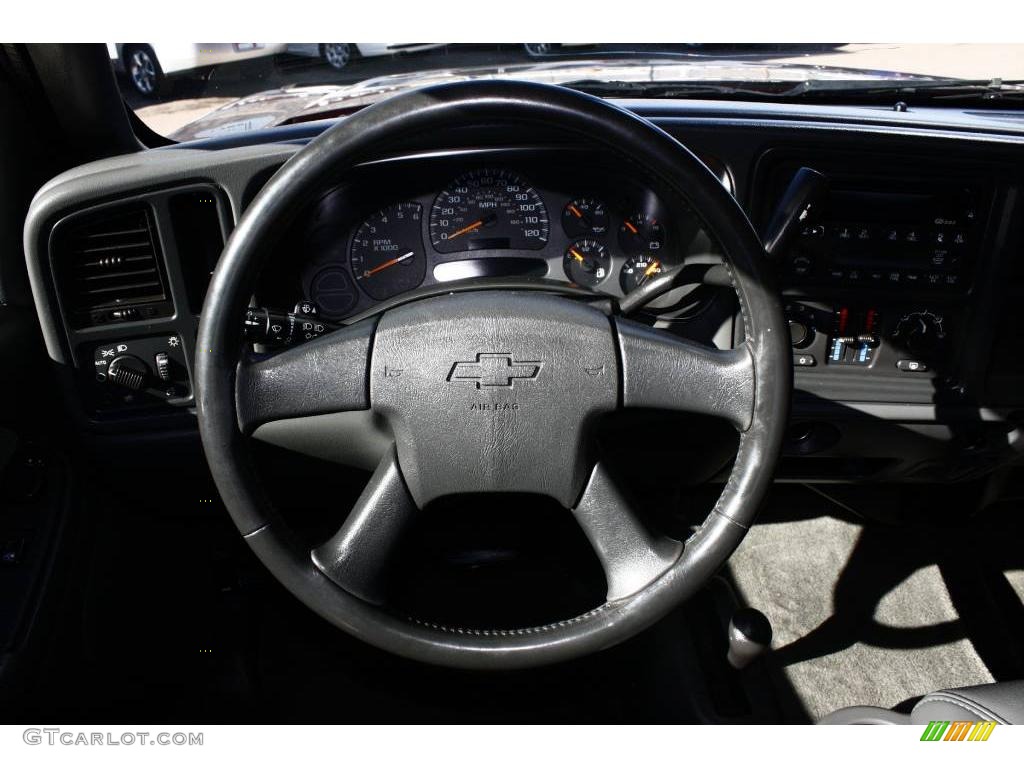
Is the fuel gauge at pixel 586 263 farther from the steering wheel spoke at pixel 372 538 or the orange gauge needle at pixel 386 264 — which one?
the steering wheel spoke at pixel 372 538

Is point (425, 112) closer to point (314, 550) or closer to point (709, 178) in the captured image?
point (709, 178)

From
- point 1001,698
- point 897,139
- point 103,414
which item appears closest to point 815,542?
point 897,139

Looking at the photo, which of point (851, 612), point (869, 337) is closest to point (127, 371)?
point (869, 337)

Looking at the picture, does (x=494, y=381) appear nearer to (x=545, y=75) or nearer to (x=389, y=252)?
(x=389, y=252)

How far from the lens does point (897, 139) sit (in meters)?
1.81

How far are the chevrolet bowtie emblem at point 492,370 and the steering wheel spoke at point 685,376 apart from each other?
0.16 m

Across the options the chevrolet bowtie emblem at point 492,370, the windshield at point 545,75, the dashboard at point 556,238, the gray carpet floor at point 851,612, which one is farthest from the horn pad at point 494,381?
the gray carpet floor at point 851,612

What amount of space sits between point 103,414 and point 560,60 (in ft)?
4.40

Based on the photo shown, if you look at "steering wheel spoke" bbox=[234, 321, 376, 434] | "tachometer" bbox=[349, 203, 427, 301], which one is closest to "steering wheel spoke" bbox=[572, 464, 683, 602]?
"steering wheel spoke" bbox=[234, 321, 376, 434]

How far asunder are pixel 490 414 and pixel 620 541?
11.7 inches

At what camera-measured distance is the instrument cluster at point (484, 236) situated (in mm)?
1831

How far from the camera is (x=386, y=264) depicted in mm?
1875

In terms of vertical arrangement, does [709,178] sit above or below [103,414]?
above

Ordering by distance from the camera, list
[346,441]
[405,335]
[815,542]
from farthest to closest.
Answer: [815,542]
[346,441]
[405,335]
